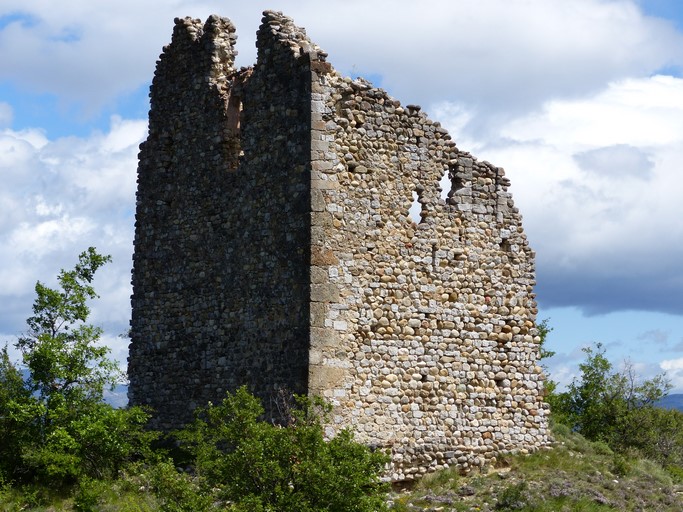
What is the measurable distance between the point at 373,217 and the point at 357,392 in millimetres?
2973

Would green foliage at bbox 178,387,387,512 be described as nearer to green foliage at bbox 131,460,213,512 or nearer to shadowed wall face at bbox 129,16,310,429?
green foliage at bbox 131,460,213,512

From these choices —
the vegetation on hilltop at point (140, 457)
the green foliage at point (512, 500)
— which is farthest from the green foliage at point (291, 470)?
the green foliage at point (512, 500)

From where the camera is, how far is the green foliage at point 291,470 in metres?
17.0

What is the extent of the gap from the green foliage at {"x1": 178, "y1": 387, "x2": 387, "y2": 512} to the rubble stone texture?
2.36 meters

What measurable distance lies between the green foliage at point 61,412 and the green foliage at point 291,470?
171 inches

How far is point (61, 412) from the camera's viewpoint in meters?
21.6

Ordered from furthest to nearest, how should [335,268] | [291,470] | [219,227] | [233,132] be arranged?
1. [233,132]
2. [219,227]
3. [335,268]
4. [291,470]

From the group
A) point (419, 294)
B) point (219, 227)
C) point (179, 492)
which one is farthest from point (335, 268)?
point (179, 492)

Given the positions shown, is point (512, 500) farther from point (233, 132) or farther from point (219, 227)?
point (233, 132)

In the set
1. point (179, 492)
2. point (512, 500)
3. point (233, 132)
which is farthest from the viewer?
point (233, 132)

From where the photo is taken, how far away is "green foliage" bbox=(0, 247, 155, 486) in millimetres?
21562

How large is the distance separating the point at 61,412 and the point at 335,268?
17.7 feet

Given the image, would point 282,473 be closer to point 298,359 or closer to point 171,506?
point 171,506

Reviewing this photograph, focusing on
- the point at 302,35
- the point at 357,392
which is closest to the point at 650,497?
the point at 357,392
